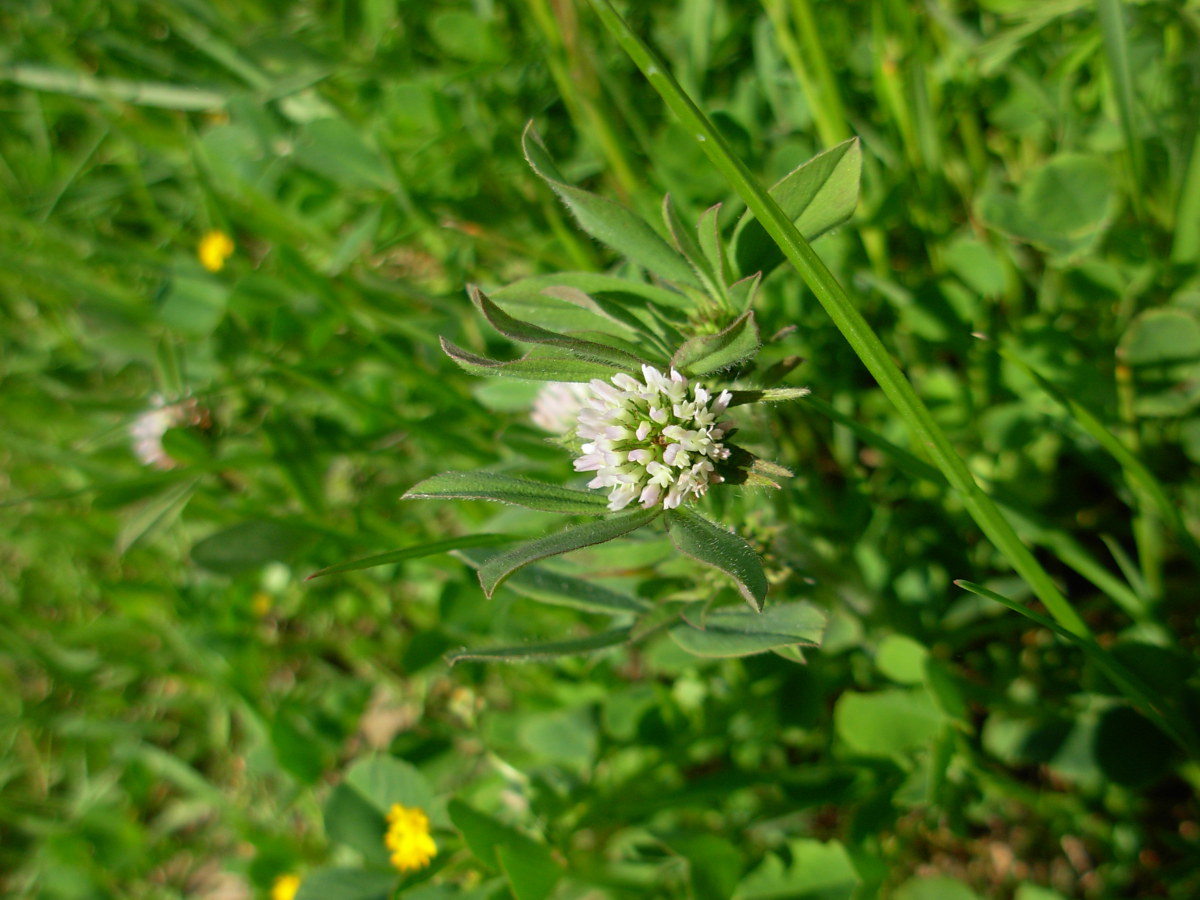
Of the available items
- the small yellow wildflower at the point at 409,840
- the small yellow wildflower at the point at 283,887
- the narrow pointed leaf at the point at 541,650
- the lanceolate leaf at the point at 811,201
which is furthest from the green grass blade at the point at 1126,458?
the small yellow wildflower at the point at 283,887

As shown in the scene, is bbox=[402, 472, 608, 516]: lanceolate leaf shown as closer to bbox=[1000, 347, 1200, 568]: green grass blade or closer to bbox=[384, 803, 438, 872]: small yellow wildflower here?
bbox=[1000, 347, 1200, 568]: green grass blade

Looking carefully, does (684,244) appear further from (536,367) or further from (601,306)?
(536,367)

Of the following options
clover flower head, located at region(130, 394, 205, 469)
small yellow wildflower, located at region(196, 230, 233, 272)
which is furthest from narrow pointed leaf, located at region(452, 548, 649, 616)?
small yellow wildflower, located at region(196, 230, 233, 272)

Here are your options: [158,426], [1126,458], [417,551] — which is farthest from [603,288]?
[158,426]

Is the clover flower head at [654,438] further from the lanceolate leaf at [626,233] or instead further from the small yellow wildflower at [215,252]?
the small yellow wildflower at [215,252]

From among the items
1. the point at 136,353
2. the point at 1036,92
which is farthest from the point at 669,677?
the point at 136,353
